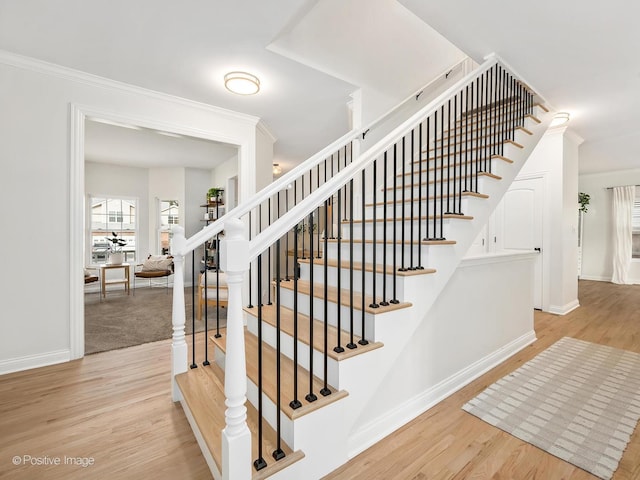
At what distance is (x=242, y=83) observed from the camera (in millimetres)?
2807

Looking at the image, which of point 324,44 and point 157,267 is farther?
point 157,267

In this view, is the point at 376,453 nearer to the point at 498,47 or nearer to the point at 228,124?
the point at 498,47

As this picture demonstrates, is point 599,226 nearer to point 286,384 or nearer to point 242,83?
point 242,83

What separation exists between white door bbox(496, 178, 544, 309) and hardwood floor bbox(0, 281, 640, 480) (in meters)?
2.69

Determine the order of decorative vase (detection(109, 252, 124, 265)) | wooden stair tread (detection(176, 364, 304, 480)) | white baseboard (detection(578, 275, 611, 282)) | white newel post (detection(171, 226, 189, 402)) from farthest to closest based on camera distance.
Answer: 1. white baseboard (detection(578, 275, 611, 282))
2. decorative vase (detection(109, 252, 124, 265))
3. white newel post (detection(171, 226, 189, 402))
4. wooden stair tread (detection(176, 364, 304, 480))

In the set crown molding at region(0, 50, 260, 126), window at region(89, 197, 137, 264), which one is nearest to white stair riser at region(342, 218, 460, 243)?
crown molding at region(0, 50, 260, 126)

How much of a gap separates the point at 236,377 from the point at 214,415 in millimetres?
648

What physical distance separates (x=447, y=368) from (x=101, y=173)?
24.0ft

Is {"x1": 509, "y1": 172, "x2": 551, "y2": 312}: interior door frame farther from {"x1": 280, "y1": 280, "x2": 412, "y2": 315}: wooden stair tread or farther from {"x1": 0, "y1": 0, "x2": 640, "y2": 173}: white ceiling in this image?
{"x1": 280, "y1": 280, "x2": 412, "y2": 315}: wooden stair tread

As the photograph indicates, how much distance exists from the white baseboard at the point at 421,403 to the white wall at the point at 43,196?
269 centimetres

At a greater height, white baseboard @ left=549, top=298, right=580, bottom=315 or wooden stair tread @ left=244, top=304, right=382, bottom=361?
wooden stair tread @ left=244, top=304, right=382, bottom=361

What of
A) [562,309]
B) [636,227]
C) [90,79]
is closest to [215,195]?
[90,79]

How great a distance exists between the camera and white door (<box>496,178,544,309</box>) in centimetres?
452

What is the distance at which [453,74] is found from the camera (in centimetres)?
392
